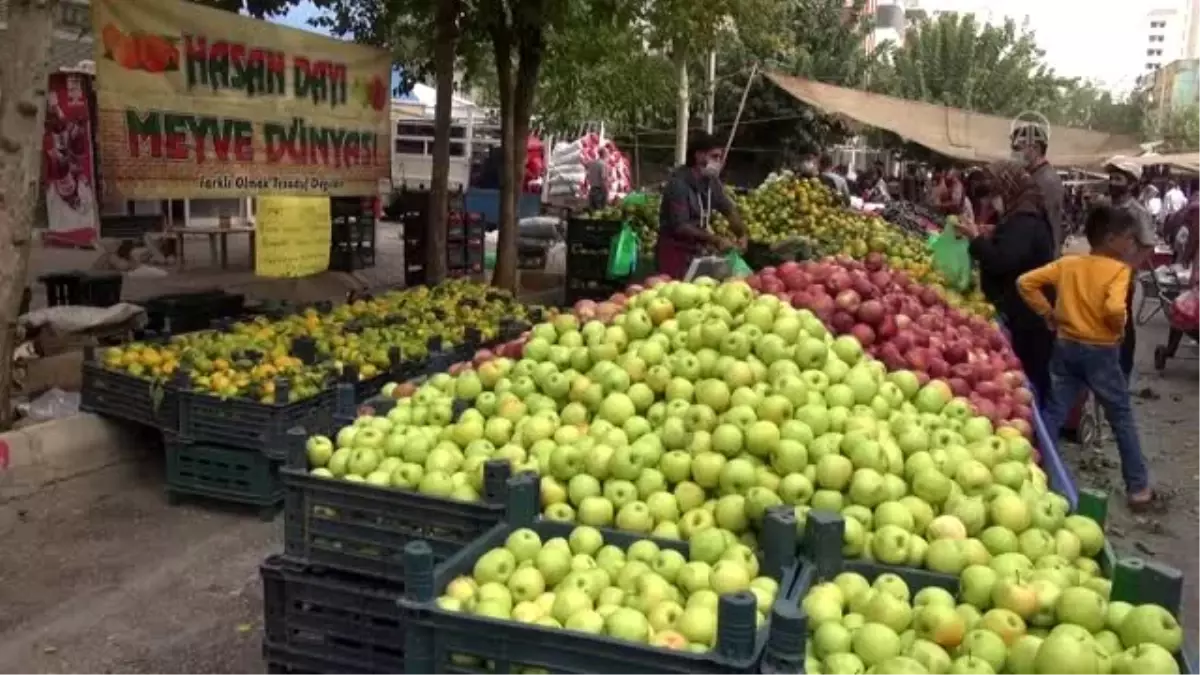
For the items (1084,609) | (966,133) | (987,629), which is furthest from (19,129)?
(966,133)

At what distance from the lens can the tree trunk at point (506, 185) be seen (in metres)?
11.5

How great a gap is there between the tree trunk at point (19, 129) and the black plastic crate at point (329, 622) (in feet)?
11.6

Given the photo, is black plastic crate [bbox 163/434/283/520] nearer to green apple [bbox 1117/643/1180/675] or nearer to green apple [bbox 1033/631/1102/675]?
green apple [bbox 1033/631/1102/675]

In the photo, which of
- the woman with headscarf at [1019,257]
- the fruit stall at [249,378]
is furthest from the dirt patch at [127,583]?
the woman with headscarf at [1019,257]

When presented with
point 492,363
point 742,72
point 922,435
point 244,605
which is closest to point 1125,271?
point 922,435

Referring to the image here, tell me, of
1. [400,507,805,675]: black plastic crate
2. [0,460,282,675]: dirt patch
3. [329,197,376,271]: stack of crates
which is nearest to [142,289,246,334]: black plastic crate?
[0,460,282,675]: dirt patch

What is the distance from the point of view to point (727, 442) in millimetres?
3518

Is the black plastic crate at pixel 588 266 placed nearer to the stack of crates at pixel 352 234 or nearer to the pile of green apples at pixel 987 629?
the stack of crates at pixel 352 234

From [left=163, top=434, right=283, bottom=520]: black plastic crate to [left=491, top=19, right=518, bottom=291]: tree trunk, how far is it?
6.13 metres

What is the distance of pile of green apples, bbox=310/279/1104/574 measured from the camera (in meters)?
3.26

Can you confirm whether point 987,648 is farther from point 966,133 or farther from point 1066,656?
point 966,133

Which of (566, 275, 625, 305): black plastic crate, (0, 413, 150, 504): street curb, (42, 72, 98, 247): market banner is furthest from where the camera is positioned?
(42, 72, 98, 247): market banner

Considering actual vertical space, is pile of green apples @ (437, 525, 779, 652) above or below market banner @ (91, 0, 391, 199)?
below

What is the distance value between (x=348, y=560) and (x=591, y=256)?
9.37 m
